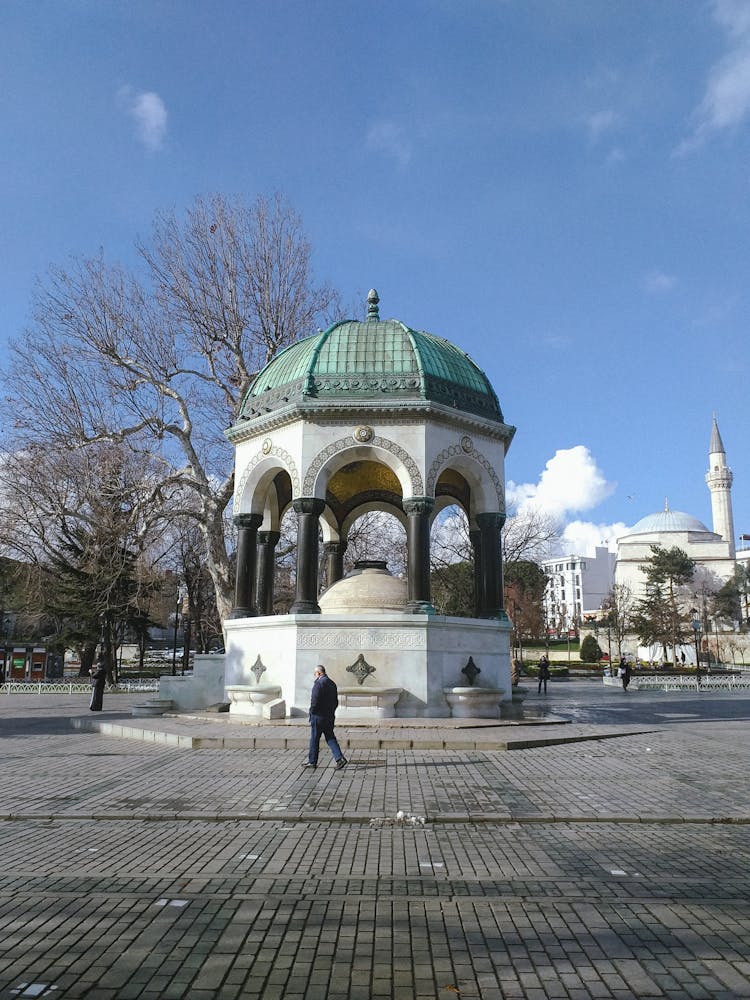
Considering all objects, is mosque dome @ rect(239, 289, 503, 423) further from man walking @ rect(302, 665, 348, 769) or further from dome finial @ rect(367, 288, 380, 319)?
man walking @ rect(302, 665, 348, 769)

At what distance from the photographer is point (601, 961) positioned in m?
3.65

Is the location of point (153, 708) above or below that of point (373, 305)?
below

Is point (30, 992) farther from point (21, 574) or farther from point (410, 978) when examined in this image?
point (21, 574)

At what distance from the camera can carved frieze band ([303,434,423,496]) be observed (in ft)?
51.1

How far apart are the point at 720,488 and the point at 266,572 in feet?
353

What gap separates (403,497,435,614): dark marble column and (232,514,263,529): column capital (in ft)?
12.3

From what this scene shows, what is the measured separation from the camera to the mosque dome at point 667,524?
4237 inches

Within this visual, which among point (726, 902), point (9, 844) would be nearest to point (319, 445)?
point (9, 844)

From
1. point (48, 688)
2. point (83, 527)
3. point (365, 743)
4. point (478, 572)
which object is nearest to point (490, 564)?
point (478, 572)

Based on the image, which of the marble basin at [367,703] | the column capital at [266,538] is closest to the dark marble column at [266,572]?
the column capital at [266,538]

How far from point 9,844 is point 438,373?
41.8 feet

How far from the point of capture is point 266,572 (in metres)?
18.2

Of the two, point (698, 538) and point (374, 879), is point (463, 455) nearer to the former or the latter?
point (374, 879)

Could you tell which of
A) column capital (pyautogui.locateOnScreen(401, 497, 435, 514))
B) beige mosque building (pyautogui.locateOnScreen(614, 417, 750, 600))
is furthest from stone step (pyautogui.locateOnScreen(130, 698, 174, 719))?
beige mosque building (pyautogui.locateOnScreen(614, 417, 750, 600))
